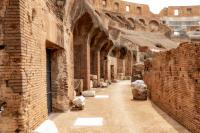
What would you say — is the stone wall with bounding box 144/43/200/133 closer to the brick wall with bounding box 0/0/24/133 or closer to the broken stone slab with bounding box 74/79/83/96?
the brick wall with bounding box 0/0/24/133

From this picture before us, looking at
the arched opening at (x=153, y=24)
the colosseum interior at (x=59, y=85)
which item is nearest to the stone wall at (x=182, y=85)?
the colosseum interior at (x=59, y=85)

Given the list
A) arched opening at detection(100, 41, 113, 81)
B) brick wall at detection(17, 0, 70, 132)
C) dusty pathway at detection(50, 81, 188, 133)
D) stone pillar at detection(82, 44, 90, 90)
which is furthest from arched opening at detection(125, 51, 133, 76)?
brick wall at detection(17, 0, 70, 132)

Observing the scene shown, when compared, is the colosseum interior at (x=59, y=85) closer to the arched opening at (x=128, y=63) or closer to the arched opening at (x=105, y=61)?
the arched opening at (x=105, y=61)

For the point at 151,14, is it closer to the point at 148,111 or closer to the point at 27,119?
the point at 148,111

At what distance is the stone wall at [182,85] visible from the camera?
6.60m

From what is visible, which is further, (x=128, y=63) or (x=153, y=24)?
(x=153, y=24)

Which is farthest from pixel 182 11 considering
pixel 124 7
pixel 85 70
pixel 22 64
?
pixel 22 64

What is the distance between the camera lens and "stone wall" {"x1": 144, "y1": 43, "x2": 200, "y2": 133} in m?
6.60

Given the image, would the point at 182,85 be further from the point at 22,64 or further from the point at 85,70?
the point at 85,70

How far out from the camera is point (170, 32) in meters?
58.3

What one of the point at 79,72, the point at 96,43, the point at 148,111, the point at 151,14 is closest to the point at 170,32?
the point at 151,14

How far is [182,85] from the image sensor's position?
25.3ft

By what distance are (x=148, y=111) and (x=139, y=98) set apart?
11.4 feet

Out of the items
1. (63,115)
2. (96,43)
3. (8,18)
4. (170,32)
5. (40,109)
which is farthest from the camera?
(170,32)
